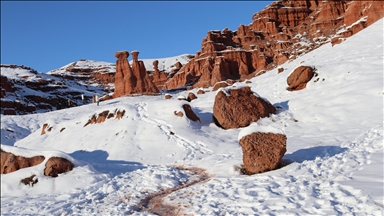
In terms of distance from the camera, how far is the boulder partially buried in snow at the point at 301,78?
957 inches

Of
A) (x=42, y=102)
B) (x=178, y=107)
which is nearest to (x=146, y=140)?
(x=178, y=107)

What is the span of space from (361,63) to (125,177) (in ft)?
72.3

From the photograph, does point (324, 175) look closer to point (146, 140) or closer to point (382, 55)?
point (146, 140)

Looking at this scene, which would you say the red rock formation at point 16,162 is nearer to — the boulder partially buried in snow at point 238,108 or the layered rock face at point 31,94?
the boulder partially buried in snow at point 238,108

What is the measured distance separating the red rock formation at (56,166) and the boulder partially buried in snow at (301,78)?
19172 millimetres

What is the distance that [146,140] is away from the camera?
17547 millimetres

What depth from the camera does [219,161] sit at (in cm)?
1262

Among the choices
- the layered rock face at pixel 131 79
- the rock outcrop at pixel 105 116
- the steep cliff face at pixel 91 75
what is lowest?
the rock outcrop at pixel 105 116

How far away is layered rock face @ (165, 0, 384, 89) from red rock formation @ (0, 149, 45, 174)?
6372 cm

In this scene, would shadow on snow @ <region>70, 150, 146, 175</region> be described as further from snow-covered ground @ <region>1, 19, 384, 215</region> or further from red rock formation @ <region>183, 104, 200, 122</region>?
red rock formation @ <region>183, 104, 200, 122</region>

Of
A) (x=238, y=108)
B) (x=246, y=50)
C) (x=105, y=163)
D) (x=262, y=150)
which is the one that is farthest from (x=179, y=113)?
(x=246, y=50)

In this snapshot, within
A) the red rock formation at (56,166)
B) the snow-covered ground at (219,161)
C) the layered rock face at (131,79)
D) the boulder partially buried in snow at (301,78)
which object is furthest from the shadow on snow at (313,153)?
the layered rock face at (131,79)

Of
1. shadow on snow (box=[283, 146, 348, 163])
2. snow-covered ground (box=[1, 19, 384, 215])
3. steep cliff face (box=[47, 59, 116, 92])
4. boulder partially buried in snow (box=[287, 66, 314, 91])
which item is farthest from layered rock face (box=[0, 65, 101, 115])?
shadow on snow (box=[283, 146, 348, 163])

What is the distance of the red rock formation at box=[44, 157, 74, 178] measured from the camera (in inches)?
458
